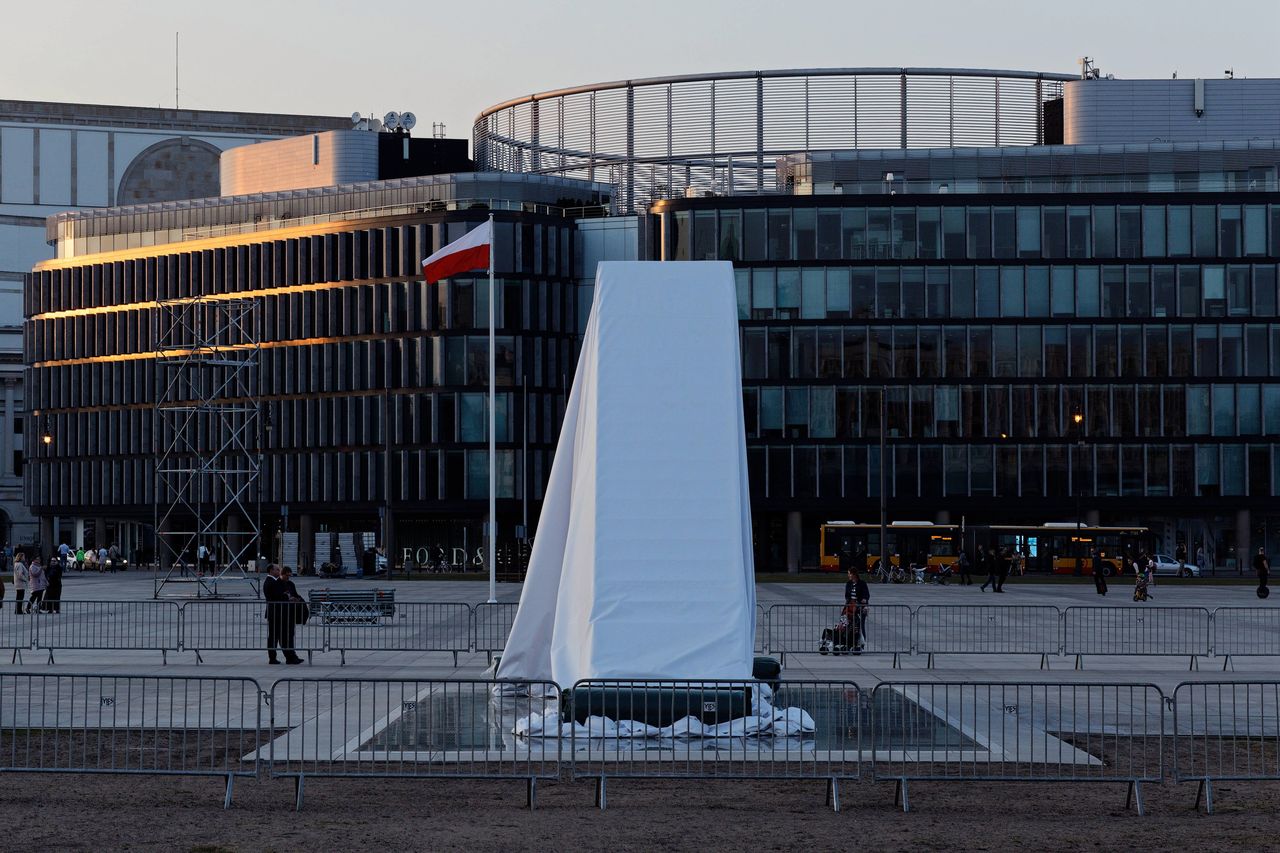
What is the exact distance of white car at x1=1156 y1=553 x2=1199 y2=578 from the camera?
7774cm

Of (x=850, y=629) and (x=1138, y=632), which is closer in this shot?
(x=850, y=629)

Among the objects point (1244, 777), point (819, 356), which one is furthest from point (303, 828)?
point (819, 356)

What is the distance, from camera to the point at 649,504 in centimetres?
1822

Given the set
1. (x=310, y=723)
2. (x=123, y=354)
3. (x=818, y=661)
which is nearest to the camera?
(x=310, y=723)

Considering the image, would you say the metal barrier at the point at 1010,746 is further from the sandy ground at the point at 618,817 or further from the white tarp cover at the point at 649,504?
the white tarp cover at the point at 649,504

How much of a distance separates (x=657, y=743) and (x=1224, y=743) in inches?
234

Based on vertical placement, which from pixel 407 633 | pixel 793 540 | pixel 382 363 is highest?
pixel 382 363

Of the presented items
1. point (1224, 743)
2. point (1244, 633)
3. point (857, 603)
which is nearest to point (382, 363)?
point (857, 603)

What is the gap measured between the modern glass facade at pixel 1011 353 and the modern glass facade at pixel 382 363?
392 inches

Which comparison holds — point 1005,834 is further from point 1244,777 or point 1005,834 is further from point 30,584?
point 30,584

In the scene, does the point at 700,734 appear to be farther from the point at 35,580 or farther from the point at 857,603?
the point at 35,580

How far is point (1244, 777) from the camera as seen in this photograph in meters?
14.2

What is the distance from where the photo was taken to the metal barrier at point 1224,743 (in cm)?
1433

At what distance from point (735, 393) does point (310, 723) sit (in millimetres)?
5677
